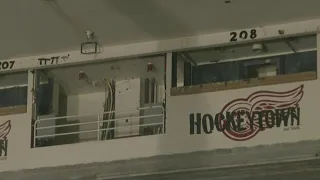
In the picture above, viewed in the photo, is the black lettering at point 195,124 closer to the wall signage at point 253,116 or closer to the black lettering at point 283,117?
the wall signage at point 253,116

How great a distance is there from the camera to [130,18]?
9492 millimetres

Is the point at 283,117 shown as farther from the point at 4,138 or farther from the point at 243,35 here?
the point at 4,138

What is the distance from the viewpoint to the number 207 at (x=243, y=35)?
9.70 meters

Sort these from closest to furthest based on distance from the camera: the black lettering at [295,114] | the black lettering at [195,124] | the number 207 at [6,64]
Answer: the black lettering at [295,114]
the black lettering at [195,124]
the number 207 at [6,64]

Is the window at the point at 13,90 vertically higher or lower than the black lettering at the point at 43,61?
lower

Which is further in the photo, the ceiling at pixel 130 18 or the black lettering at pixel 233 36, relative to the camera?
the black lettering at pixel 233 36

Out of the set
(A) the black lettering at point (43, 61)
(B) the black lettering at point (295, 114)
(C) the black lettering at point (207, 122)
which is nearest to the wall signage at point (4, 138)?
(A) the black lettering at point (43, 61)

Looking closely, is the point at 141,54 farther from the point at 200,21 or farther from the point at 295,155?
the point at 295,155

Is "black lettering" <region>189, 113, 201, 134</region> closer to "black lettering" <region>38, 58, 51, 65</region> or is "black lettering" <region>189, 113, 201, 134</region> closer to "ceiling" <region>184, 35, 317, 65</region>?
"ceiling" <region>184, 35, 317, 65</region>

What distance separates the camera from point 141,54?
33.2 ft

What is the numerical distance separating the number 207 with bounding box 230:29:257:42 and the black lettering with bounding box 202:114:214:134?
872mm

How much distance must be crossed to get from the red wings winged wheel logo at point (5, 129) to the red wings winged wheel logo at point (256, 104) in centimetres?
256

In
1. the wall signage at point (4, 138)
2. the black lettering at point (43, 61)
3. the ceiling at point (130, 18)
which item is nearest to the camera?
the ceiling at point (130, 18)

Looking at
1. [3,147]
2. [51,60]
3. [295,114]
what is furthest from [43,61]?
[295,114]
